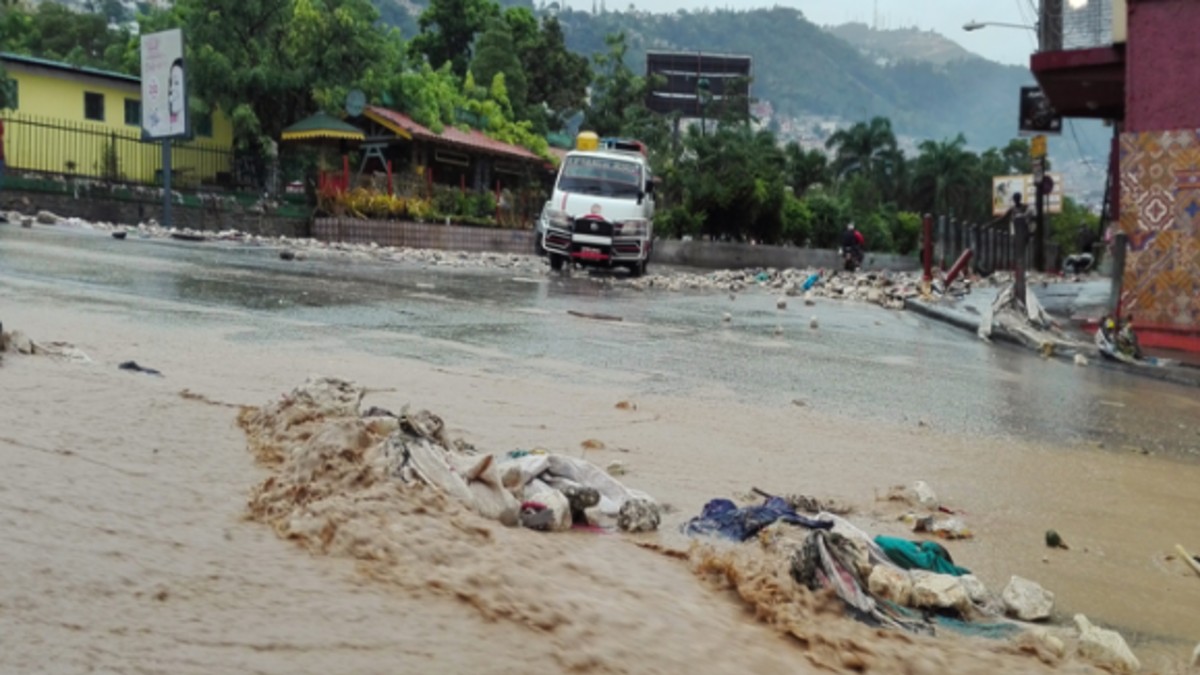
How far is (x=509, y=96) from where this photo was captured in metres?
52.2

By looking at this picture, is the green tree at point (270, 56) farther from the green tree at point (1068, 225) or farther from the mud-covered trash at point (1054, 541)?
the green tree at point (1068, 225)

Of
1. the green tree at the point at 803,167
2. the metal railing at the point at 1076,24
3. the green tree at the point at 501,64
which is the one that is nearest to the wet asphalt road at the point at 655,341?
the metal railing at the point at 1076,24

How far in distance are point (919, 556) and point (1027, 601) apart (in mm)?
355

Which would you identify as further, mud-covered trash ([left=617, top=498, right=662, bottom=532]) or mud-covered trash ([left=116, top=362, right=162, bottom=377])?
mud-covered trash ([left=116, top=362, right=162, bottom=377])

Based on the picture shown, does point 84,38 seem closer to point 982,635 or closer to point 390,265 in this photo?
point 390,265

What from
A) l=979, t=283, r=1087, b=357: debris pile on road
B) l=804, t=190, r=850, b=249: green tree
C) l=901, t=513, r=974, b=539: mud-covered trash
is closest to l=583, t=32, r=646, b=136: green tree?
l=804, t=190, r=850, b=249: green tree

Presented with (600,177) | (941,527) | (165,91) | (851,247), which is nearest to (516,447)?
(941,527)

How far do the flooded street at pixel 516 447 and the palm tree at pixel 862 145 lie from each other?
235 ft

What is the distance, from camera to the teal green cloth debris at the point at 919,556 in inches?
145

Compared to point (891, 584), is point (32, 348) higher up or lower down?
higher up

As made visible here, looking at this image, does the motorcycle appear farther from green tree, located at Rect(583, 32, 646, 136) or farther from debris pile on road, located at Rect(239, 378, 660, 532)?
debris pile on road, located at Rect(239, 378, 660, 532)

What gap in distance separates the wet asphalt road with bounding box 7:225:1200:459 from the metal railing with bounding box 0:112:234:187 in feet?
41.8

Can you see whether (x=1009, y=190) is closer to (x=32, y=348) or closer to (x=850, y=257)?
(x=850, y=257)

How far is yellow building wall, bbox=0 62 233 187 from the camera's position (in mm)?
28328
